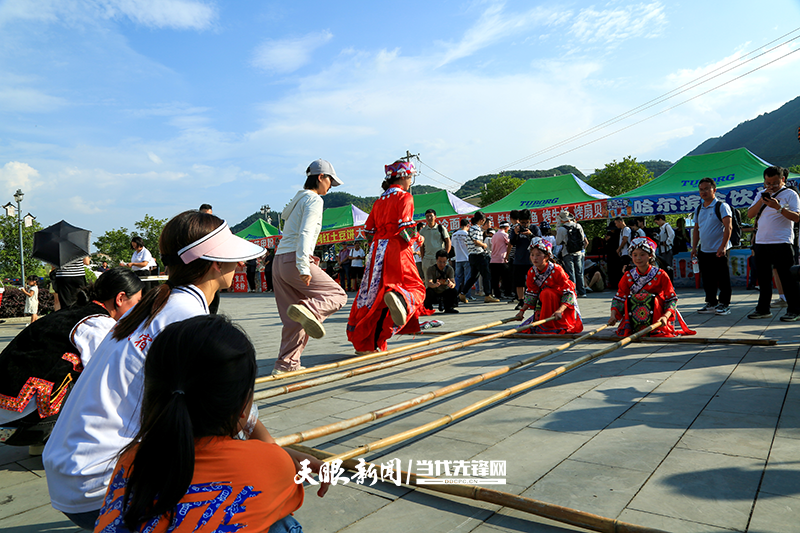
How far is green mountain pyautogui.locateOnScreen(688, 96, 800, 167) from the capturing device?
128750 millimetres

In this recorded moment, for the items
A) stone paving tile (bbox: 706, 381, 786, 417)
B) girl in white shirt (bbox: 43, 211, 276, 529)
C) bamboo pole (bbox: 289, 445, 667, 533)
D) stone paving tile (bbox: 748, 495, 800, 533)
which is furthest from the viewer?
stone paving tile (bbox: 706, 381, 786, 417)

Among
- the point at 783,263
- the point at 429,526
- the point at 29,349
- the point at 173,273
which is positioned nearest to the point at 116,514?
the point at 173,273

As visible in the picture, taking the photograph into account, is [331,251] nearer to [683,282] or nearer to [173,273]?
[683,282]

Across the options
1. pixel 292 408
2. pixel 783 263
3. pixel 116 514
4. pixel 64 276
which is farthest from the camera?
pixel 783 263

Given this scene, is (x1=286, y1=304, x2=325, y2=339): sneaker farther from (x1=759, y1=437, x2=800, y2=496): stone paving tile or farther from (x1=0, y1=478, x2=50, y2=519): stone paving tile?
(x1=759, y1=437, x2=800, y2=496): stone paving tile

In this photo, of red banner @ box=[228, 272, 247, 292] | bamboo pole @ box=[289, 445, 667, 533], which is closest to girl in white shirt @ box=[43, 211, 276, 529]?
bamboo pole @ box=[289, 445, 667, 533]

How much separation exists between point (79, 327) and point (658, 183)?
13327 mm

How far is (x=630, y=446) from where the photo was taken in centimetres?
251

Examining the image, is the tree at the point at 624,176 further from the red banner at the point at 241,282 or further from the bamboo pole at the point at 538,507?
the bamboo pole at the point at 538,507

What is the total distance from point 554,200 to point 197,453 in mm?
14498

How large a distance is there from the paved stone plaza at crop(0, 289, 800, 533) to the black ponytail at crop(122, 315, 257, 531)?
919 mm

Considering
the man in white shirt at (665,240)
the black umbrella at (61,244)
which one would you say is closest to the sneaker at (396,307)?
the black umbrella at (61,244)

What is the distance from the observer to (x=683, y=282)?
12.0 meters

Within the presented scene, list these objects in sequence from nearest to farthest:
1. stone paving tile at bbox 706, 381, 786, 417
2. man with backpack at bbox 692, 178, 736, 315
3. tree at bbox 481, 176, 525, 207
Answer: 1. stone paving tile at bbox 706, 381, 786, 417
2. man with backpack at bbox 692, 178, 736, 315
3. tree at bbox 481, 176, 525, 207
